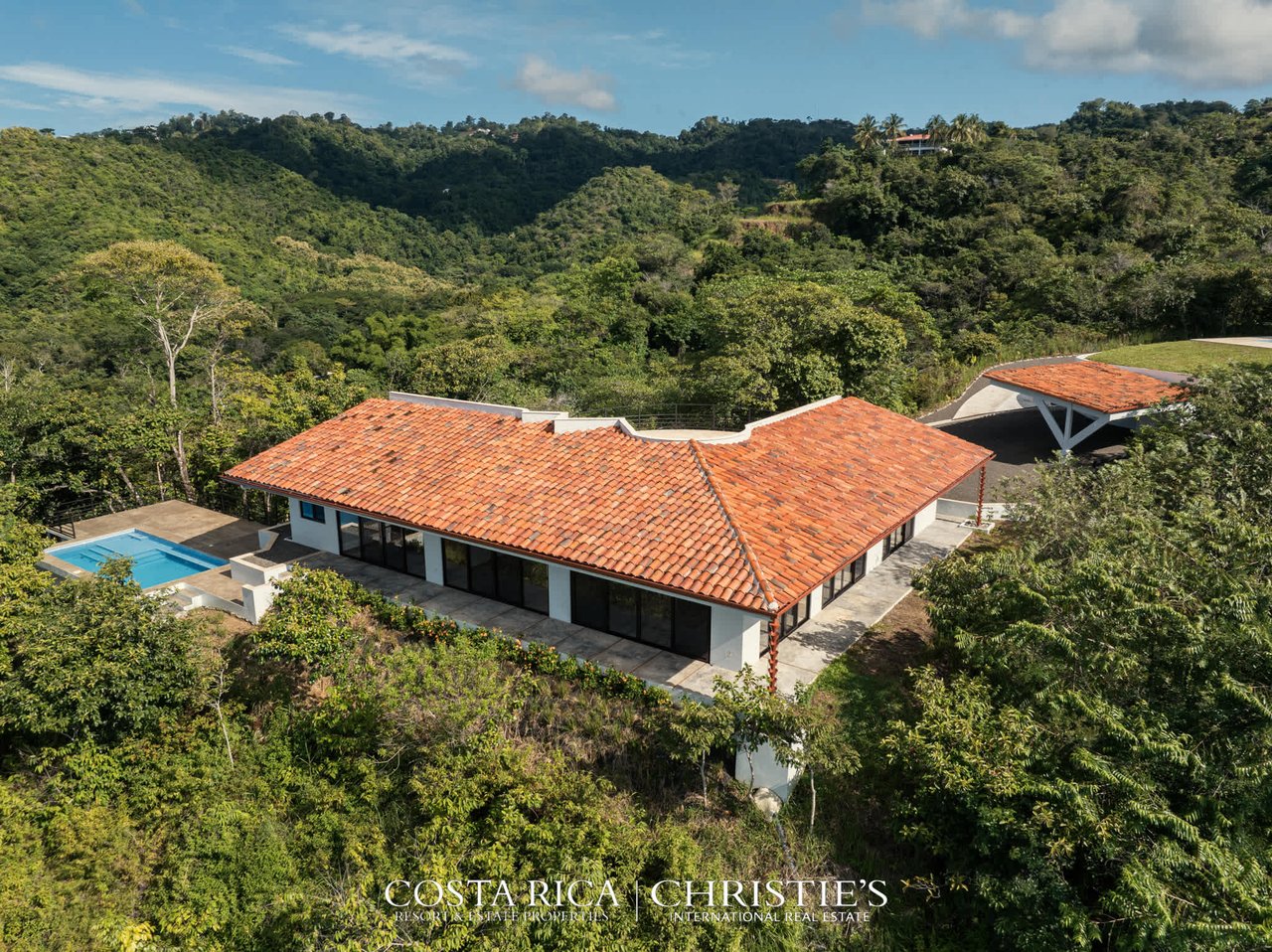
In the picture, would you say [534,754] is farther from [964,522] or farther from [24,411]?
[24,411]

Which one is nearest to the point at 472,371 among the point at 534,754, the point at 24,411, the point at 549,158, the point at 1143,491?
the point at 24,411

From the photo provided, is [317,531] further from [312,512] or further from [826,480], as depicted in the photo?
[826,480]

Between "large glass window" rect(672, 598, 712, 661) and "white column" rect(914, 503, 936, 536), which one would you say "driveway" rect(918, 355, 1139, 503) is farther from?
"large glass window" rect(672, 598, 712, 661)

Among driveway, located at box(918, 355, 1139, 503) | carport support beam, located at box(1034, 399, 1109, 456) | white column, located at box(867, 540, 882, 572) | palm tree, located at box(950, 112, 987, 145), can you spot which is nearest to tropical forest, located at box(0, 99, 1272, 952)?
white column, located at box(867, 540, 882, 572)

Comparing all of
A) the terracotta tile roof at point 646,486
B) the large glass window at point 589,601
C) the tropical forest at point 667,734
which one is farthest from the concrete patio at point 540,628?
the terracotta tile roof at point 646,486

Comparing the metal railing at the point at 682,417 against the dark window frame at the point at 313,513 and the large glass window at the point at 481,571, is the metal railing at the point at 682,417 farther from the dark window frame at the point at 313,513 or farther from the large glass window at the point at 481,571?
the large glass window at the point at 481,571

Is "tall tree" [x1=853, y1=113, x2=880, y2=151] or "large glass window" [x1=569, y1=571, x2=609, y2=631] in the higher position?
"tall tree" [x1=853, y1=113, x2=880, y2=151]

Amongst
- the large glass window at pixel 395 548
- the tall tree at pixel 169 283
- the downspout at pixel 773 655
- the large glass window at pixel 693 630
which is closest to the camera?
the downspout at pixel 773 655
